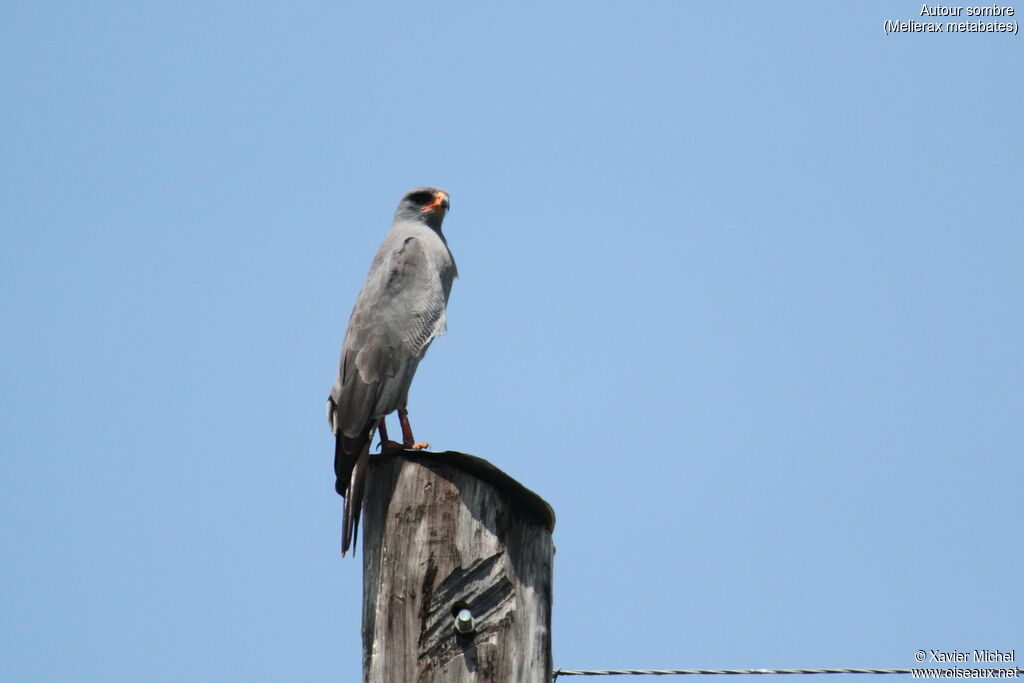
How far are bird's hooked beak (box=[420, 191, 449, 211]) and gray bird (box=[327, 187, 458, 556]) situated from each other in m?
0.26

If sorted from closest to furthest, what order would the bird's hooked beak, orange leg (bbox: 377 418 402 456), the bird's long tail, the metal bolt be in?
the metal bolt
the bird's long tail
orange leg (bbox: 377 418 402 456)
the bird's hooked beak

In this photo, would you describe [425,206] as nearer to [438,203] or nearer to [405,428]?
[438,203]

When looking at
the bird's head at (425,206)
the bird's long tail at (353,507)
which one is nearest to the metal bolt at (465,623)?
the bird's long tail at (353,507)

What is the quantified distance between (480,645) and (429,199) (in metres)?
4.93

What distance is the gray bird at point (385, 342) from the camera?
5.43m

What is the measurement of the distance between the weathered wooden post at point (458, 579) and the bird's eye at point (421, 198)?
4.36 meters

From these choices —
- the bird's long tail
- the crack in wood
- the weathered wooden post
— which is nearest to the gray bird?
the bird's long tail

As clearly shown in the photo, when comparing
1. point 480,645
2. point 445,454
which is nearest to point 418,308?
point 445,454

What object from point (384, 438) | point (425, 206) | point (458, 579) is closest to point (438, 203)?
point (425, 206)

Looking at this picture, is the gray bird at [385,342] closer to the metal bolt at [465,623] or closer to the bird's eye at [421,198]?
the bird's eye at [421,198]

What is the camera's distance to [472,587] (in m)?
3.77

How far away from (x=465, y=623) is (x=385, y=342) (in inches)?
115

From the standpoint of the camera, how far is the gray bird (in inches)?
214

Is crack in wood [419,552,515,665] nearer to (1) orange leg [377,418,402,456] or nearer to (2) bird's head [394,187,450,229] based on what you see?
(1) orange leg [377,418,402,456]
